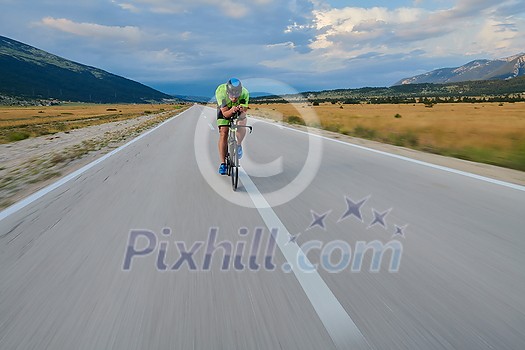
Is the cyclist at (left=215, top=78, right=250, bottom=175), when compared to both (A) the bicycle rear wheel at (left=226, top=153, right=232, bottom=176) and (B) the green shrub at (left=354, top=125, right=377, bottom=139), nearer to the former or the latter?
(A) the bicycle rear wheel at (left=226, top=153, right=232, bottom=176)

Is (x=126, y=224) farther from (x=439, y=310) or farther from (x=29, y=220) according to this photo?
(x=439, y=310)

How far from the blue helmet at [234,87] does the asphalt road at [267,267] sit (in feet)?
5.29

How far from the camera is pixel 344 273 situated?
10.6ft

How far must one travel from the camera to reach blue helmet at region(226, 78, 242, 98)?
623 centimetres

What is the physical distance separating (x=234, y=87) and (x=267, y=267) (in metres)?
3.67

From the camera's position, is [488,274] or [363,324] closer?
[363,324]

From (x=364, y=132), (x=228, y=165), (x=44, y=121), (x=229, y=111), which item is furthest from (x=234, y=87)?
(x=44, y=121)

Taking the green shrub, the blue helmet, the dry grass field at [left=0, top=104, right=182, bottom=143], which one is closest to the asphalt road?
the blue helmet

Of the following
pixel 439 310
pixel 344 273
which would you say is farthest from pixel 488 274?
pixel 344 273

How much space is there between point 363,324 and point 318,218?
237 centimetres

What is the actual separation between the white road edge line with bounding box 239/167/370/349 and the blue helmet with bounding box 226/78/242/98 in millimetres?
2724

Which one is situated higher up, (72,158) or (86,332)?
(86,332)

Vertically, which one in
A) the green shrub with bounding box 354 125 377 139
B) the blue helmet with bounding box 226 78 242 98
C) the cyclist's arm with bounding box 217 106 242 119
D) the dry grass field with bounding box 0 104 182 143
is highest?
the blue helmet with bounding box 226 78 242 98

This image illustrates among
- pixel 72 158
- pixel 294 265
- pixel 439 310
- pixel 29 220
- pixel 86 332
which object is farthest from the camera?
pixel 72 158
